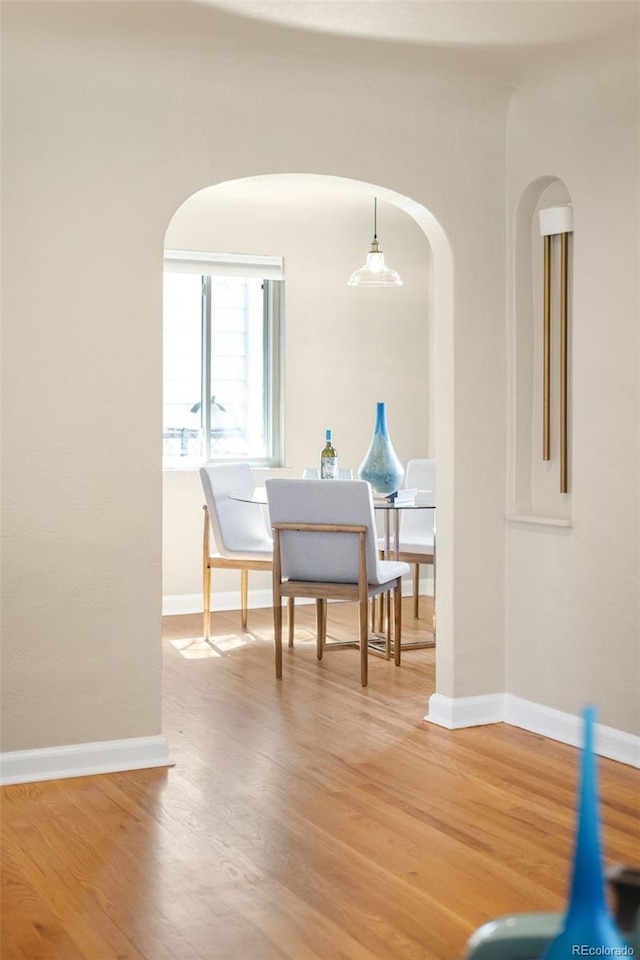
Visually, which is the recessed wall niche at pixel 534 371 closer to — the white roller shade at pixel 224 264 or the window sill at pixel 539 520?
the window sill at pixel 539 520

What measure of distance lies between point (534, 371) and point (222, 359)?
321cm

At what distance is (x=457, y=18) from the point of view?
360cm

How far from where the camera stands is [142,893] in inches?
113

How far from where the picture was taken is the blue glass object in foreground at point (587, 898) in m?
1.33

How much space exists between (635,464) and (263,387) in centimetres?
386

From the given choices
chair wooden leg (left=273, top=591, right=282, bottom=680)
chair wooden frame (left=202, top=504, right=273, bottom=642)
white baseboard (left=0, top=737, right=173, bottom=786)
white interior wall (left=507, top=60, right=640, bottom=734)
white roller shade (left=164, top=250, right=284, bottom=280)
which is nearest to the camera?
white baseboard (left=0, top=737, right=173, bottom=786)

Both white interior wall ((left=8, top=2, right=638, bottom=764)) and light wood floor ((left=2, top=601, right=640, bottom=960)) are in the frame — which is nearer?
light wood floor ((left=2, top=601, right=640, bottom=960))

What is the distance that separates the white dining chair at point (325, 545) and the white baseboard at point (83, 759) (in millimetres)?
1227

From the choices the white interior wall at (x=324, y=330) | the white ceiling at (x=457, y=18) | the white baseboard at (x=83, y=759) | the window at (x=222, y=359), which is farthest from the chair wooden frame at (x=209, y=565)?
the white ceiling at (x=457, y=18)

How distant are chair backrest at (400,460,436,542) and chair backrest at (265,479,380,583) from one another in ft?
4.26

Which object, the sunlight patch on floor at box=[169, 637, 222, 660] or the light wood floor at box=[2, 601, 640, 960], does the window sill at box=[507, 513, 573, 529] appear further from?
the sunlight patch on floor at box=[169, 637, 222, 660]

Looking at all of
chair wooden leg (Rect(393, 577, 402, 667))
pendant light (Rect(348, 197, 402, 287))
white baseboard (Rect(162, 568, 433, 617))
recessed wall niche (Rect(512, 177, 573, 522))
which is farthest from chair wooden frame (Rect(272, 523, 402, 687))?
white baseboard (Rect(162, 568, 433, 617))

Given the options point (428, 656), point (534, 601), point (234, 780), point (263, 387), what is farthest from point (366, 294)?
point (234, 780)

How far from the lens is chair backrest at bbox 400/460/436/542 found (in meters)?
6.53
